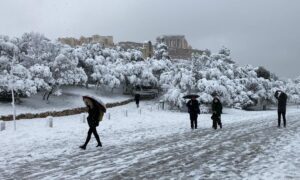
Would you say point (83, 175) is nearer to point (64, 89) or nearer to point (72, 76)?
point (72, 76)

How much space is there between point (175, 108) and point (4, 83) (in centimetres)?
2045

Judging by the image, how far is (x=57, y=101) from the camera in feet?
152

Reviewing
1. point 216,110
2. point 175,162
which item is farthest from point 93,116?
point 216,110

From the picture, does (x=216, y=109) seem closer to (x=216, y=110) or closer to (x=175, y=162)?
(x=216, y=110)

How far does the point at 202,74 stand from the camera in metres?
50.8

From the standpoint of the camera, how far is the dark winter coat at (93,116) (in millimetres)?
13578

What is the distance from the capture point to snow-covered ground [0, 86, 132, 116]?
127 feet

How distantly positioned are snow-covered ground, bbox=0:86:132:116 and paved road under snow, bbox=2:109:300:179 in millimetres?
25671

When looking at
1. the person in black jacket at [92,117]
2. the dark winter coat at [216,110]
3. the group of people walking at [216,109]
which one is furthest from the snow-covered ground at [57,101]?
the person in black jacket at [92,117]

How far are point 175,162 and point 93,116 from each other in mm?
4240

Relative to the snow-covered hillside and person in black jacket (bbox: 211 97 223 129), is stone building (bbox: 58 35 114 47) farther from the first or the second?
person in black jacket (bbox: 211 97 223 129)

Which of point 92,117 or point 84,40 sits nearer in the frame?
point 92,117

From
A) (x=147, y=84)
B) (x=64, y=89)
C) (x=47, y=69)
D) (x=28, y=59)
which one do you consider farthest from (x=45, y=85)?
(x=147, y=84)

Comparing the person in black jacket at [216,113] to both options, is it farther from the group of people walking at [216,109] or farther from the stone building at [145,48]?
the stone building at [145,48]
